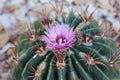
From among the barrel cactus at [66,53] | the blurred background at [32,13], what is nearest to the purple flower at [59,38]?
the barrel cactus at [66,53]

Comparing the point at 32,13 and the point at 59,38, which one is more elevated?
the point at 32,13

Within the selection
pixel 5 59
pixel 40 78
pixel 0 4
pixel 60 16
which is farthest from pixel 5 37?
pixel 40 78

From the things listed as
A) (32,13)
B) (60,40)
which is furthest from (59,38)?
(32,13)

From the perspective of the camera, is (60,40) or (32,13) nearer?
(60,40)

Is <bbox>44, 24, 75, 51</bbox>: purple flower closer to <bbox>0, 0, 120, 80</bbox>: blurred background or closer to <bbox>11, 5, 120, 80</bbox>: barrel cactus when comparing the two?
<bbox>11, 5, 120, 80</bbox>: barrel cactus

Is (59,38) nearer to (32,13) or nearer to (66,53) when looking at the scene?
(66,53)

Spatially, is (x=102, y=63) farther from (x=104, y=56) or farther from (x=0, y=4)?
(x=0, y=4)

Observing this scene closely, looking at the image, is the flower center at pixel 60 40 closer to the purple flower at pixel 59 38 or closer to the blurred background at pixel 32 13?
the purple flower at pixel 59 38
